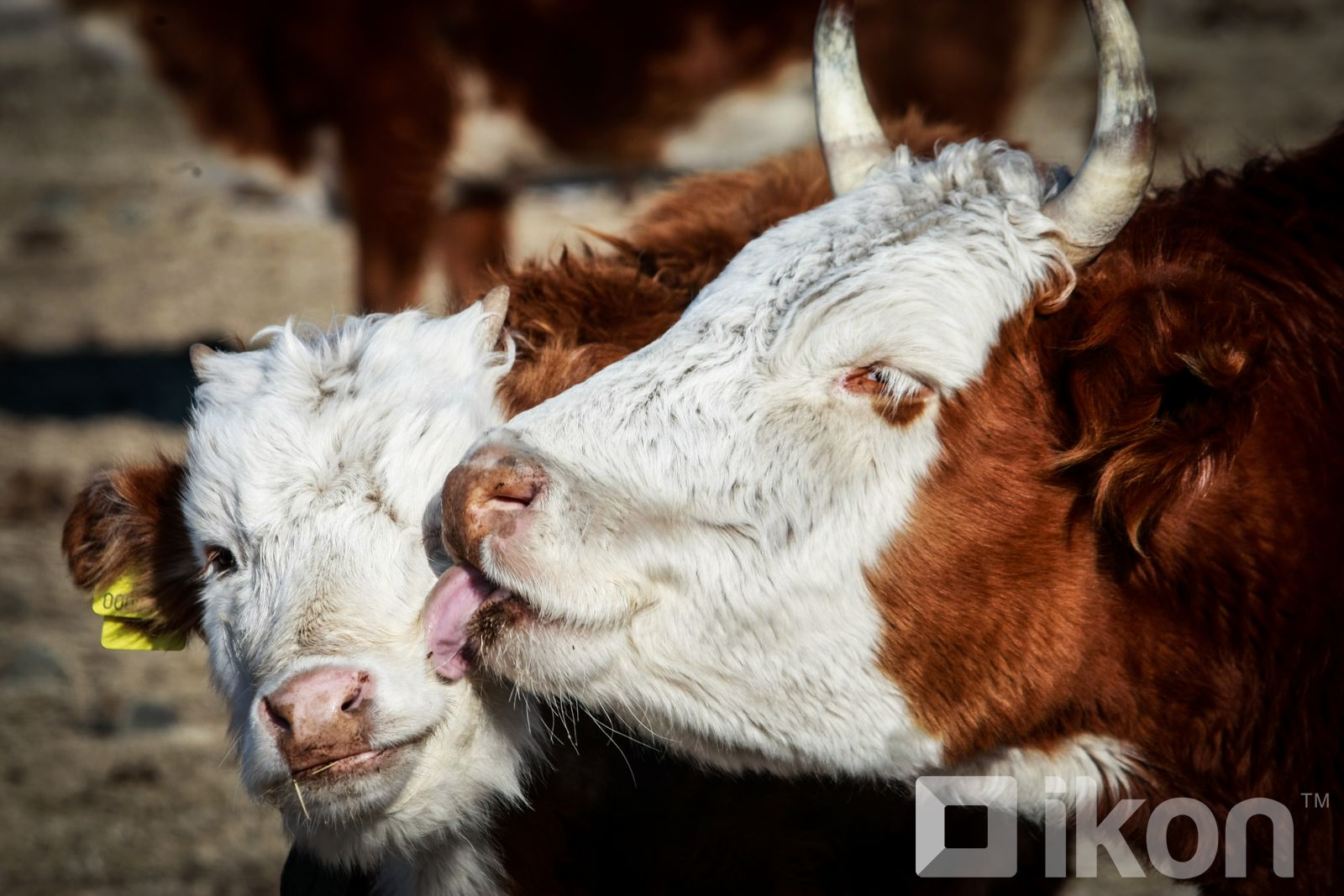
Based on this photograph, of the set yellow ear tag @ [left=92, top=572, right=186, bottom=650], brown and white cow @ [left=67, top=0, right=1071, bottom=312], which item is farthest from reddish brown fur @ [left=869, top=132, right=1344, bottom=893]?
brown and white cow @ [left=67, top=0, right=1071, bottom=312]

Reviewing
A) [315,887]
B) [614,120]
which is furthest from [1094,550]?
[614,120]

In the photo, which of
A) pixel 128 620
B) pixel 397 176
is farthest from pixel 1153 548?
pixel 397 176

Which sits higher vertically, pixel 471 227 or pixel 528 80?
pixel 528 80

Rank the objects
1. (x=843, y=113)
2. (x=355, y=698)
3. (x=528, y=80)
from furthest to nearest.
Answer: (x=528, y=80), (x=843, y=113), (x=355, y=698)

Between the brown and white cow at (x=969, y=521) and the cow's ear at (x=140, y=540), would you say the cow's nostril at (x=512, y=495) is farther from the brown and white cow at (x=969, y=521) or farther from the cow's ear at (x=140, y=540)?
the cow's ear at (x=140, y=540)

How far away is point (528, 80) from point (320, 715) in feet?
16.0

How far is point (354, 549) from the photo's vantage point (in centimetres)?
235

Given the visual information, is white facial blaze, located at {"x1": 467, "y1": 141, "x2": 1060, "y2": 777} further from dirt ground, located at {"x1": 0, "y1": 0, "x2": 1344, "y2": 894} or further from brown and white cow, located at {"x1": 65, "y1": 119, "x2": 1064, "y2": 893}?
dirt ground, located at {"x1": 0, "y1": 0, "x2": 1344, "y2": 894}

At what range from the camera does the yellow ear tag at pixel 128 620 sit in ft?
9.70

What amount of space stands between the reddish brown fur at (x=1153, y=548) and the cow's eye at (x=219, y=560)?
4.20 feet

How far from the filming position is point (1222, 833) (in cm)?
236

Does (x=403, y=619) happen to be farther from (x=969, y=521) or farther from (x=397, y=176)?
(x=397, y=176)

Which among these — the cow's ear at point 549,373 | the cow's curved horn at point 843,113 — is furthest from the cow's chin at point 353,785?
the cow's curved horn at point 843,113

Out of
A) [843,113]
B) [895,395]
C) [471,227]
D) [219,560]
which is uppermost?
[471,227]
